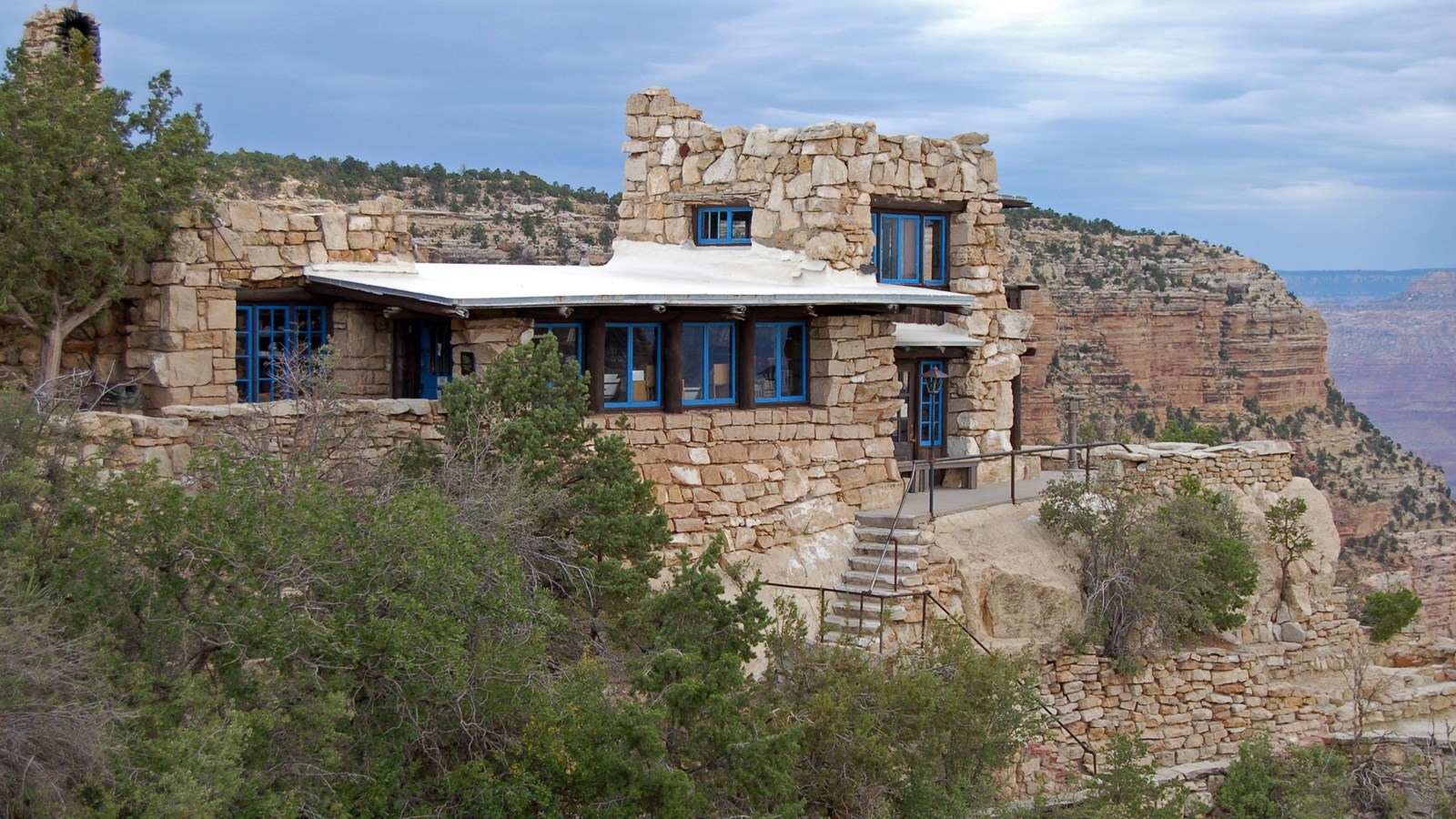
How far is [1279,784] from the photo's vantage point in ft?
61.6

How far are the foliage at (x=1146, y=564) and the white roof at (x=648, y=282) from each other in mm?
3334

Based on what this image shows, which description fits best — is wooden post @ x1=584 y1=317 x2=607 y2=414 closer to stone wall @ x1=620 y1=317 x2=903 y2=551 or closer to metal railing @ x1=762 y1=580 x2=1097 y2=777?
stone wall @ x1=620 y1=317 x2=903 y2=551

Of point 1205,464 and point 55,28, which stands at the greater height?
point 55,28

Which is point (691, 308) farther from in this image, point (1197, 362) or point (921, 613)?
point (1197, 362)

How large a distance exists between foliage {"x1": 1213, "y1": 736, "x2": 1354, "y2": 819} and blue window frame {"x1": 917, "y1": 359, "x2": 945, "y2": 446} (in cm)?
591

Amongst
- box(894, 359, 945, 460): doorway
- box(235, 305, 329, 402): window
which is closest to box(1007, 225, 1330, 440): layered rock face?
box(894, 359, 945, 460): doorway

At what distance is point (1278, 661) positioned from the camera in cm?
2141

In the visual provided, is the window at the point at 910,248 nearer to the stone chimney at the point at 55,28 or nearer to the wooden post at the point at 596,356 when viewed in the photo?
the wooden post at the point at 596,356

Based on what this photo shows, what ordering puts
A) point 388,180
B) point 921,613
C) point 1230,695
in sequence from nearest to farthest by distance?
1. point 921,613
2. point 1230,695
3. point 388,180

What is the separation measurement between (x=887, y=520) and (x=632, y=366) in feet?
12.2

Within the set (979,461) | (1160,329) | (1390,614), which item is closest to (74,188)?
(979,461)

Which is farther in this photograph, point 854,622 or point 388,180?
point 388,180

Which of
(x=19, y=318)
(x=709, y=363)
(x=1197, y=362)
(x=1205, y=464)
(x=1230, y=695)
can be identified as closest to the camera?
(x=19, y=318)

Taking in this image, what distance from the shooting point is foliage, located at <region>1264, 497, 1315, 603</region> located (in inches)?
898
